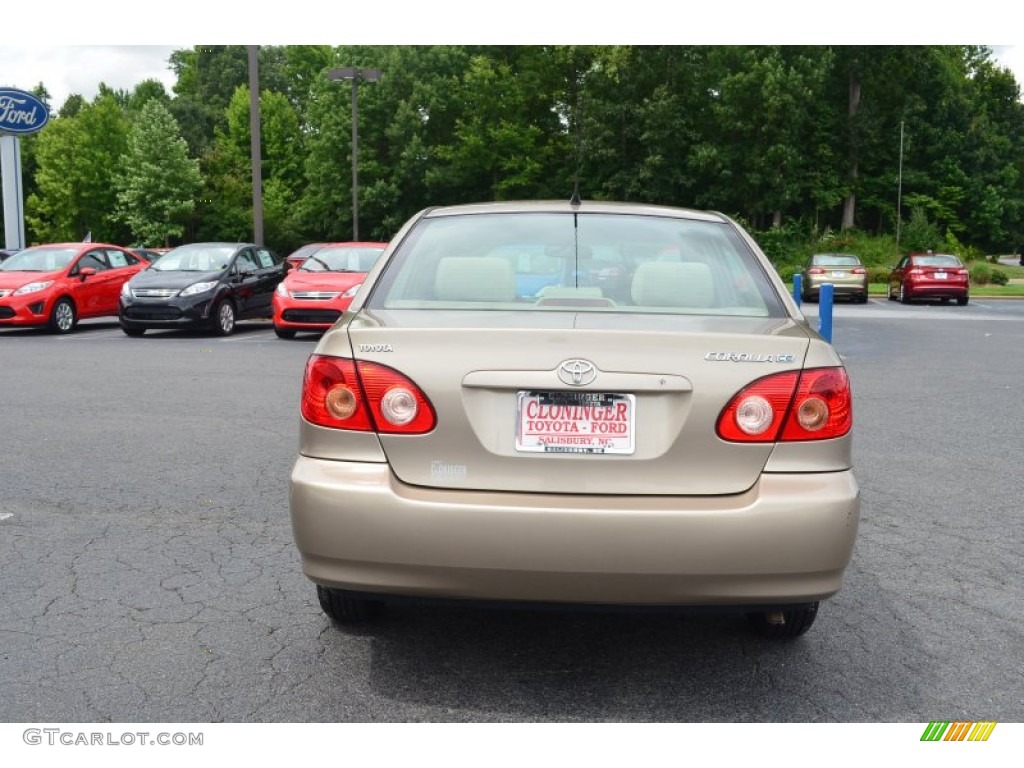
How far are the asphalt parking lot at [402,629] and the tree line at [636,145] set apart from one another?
171 feet

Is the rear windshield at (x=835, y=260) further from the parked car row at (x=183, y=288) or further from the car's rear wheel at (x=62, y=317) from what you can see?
the car's rear wheel at (x=62, y=317)

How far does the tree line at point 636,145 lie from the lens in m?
57.3

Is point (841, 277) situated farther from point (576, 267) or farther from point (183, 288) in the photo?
point (576, 267)

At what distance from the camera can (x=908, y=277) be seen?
29.2 m

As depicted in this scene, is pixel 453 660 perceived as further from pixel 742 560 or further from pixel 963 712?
pixel 963 712

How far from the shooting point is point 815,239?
55.8m

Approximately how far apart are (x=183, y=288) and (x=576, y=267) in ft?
45.9

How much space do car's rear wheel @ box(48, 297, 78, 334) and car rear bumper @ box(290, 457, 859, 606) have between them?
15.8m

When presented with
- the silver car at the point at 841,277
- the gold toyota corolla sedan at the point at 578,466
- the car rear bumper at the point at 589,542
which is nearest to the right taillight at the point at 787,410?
the gold toyota corolla sedan at the point at 578,466

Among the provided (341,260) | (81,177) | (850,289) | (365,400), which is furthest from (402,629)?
(81,177)

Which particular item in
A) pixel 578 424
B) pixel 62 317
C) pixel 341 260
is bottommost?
pixel 62 317

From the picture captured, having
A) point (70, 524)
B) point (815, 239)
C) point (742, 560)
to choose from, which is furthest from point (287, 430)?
point (815, 239)

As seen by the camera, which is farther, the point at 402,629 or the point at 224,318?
the point at 224,318

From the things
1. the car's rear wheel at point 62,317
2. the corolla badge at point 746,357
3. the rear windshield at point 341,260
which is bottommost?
the car's rear wheel at point 62,317
